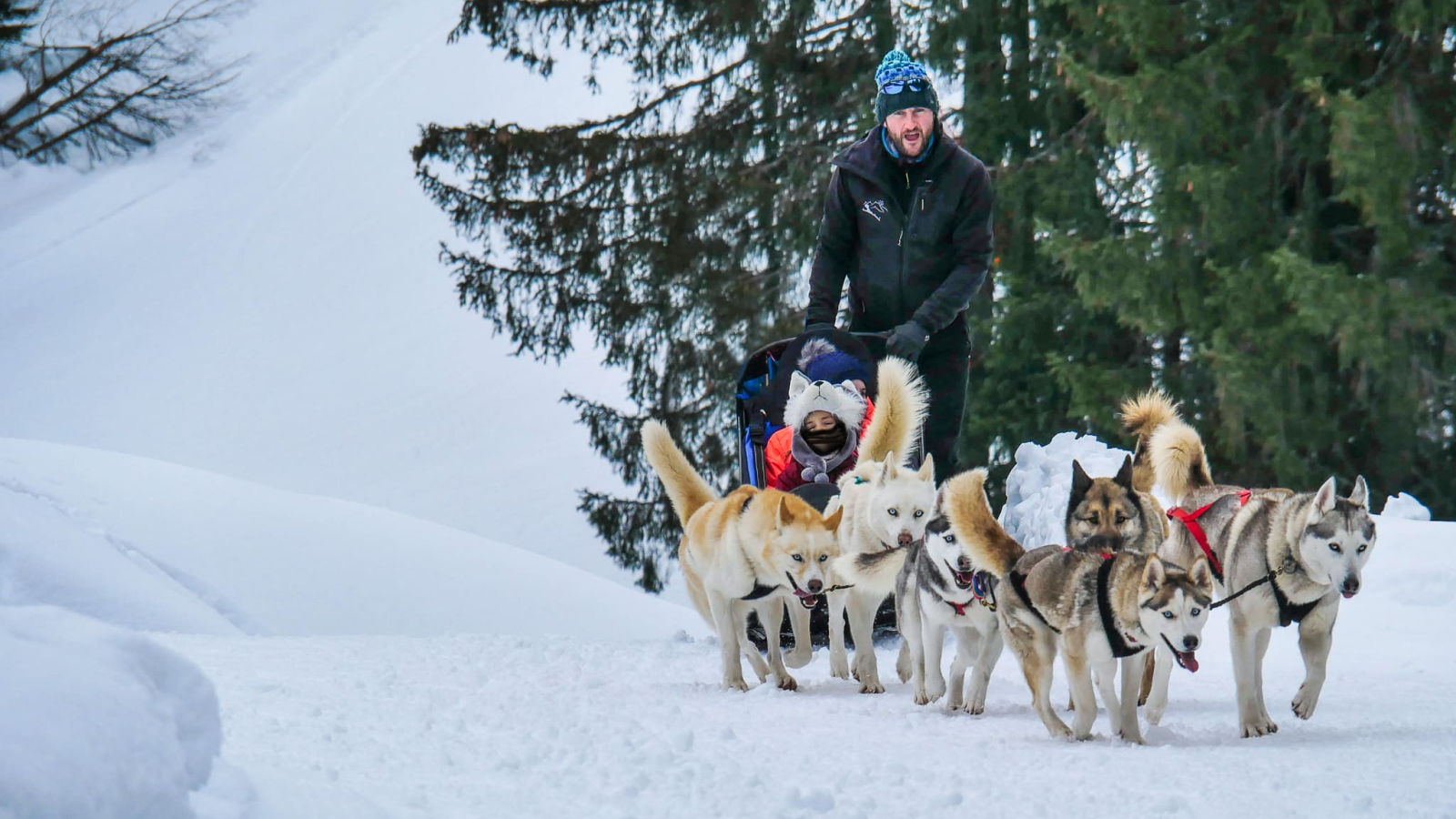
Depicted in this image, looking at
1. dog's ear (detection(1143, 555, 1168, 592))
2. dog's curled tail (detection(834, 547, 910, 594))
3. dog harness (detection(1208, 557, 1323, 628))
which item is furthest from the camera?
dog's curled tail (detection(834, 547, 910, 594))

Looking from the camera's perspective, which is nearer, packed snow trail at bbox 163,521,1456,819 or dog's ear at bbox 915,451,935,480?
packed snow trail at bbox 163,521,1456,819

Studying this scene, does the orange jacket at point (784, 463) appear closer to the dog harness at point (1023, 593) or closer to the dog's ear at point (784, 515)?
the dog's ear at point (784, 515)

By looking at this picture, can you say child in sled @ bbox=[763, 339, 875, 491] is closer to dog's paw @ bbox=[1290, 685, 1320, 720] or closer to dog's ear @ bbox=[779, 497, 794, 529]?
dog's ear @ bbox=[779, 497, 794, 529]

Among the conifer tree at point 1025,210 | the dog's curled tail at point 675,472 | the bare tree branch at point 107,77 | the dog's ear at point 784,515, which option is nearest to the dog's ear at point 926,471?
the dog's ear at point 784,515

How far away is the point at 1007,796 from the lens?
3.73 metres

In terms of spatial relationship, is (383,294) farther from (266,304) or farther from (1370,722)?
(1370,722)

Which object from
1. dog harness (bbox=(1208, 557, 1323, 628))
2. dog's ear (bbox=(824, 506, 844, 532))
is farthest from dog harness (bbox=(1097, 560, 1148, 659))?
dog's ear (bbox=(824, 506, 844, 532))

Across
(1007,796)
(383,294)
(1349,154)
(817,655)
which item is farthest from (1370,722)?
(383,294)

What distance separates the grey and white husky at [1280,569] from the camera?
4348mm

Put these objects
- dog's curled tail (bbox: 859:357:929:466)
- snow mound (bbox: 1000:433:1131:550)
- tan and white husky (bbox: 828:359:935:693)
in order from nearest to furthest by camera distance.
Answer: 1. tan and white husky (bbox: 828:359:935:693)
2. dog's curled tail (bbox: 859:357:929:466)
3. snow mound (bbox: 1000:433:1131:550)

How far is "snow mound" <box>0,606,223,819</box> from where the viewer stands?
237cm

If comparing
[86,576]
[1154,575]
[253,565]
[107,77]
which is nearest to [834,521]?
[1154,575]

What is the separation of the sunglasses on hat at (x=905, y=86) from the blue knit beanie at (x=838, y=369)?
118cm

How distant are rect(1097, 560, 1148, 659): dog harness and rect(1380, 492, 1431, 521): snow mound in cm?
530
